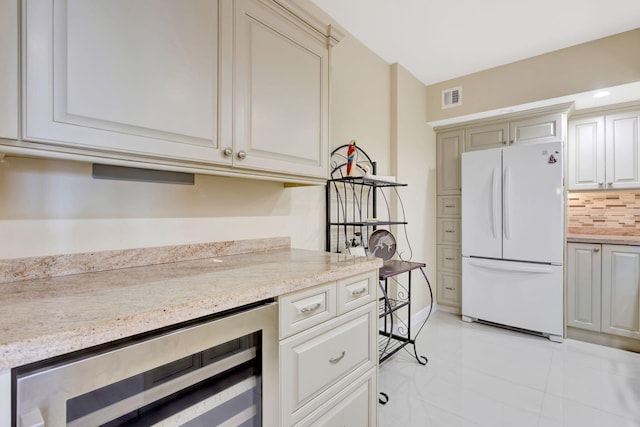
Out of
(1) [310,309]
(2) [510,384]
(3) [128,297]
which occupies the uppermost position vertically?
(3) [128,297]

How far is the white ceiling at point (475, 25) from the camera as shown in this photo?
83.4 inches

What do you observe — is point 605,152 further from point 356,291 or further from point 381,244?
point 356,291

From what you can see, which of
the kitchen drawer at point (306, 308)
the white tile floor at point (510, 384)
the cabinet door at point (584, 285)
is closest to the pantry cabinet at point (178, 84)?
the kitchen drawer at point (306, 308)

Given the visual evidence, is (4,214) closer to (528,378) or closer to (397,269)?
(397,269)

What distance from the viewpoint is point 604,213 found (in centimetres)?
305

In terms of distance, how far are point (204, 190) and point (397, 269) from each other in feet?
4.61

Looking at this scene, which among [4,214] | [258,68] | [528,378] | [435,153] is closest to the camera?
[4,214]

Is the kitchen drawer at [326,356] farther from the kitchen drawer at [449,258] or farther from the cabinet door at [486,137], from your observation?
the cabinet door at [486,137]

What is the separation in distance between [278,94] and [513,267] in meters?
2.71

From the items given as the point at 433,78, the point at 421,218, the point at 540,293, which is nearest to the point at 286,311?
the point at 421,218

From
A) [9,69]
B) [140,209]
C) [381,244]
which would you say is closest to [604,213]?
[381,244]

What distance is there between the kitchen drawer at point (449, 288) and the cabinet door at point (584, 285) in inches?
37.6

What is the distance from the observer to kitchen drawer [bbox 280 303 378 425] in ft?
3.47

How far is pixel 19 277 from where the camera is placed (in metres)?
1.00
